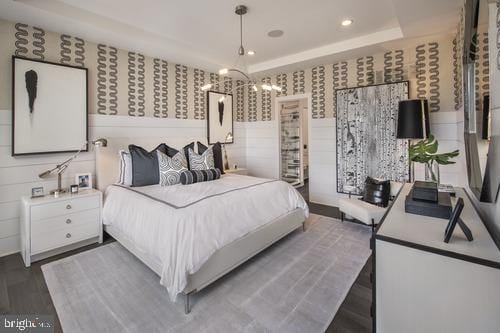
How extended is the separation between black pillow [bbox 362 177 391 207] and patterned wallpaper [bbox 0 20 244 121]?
3.27 m

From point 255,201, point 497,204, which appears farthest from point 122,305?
point 497,204

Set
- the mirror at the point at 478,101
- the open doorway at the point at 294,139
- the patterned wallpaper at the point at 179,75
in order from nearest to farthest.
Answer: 1. the mirror at the point at 478,101
2. the patterned wallpaper at the point at 179,75
3. the open doorway at the point at 294,139

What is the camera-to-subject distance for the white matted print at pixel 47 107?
277 centimetres

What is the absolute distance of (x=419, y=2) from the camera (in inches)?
97.5

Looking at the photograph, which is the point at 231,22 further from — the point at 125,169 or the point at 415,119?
the point at 415,119

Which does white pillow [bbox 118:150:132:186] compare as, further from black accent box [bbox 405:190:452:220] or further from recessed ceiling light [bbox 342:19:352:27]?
recessed ceiling light [bbox 342:19:352:27]

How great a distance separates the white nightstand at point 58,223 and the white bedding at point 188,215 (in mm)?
178

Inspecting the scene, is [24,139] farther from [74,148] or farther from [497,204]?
[497,204]

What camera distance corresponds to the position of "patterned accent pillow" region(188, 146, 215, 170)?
3562 mm

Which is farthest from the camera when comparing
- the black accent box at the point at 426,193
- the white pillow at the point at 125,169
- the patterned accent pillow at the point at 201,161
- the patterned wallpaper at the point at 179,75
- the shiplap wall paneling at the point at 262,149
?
the shiplap wall paneling at the point at 262,149

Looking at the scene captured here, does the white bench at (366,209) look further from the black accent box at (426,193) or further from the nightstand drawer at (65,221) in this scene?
the nightstand drawer at (65,221)

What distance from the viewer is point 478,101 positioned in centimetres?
152

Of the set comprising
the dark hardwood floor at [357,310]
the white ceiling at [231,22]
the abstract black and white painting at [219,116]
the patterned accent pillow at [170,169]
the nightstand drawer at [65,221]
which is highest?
the white ceiling at [231,22]

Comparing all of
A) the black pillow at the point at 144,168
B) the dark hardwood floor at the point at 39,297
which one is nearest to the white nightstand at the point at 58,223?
the dark hardwood floor at the point at 39,297
